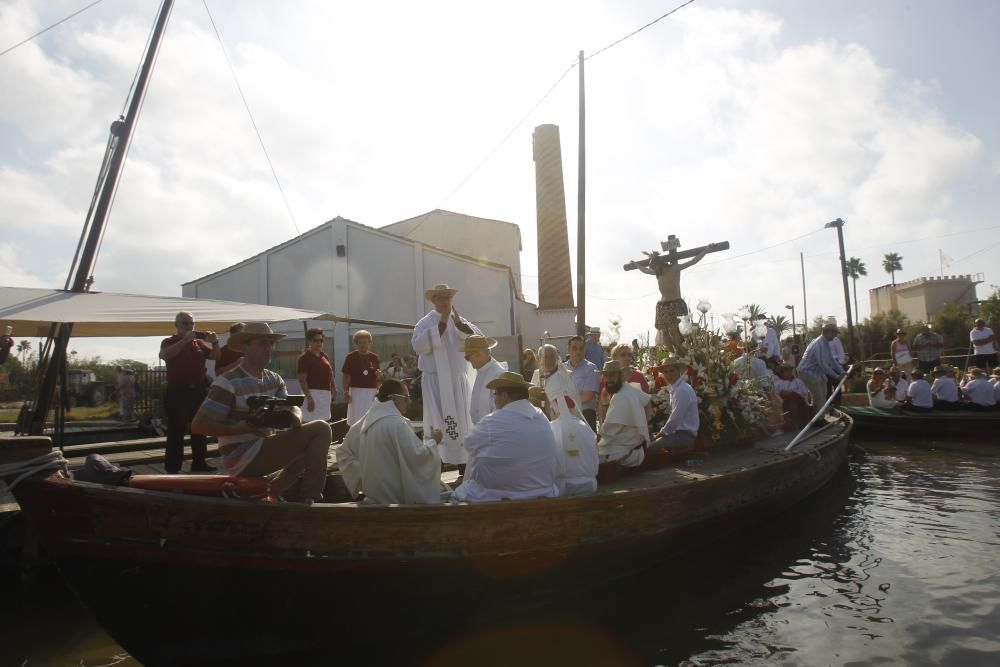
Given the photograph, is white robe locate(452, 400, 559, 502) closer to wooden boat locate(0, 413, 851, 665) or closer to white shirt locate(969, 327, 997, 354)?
wooden boat locate(0, 413, 851, 665)

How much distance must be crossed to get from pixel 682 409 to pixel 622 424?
1.02m

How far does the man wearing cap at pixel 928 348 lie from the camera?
15.8 meters

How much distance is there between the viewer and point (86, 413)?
18.0 m

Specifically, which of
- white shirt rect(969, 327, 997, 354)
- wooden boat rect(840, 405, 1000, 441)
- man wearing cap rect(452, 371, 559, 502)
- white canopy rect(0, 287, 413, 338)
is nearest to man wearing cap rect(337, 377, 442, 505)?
man wearing cap rect(452, 371, 559, 502)

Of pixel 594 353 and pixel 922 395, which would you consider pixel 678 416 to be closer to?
pixel 594 353

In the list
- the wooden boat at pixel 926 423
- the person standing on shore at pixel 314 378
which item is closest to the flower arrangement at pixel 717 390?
the person standing on shore at pixel 314 378

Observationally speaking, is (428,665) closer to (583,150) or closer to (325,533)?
(325,533)

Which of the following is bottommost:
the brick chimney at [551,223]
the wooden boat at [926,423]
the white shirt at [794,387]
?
the wooden boat at [926,423]

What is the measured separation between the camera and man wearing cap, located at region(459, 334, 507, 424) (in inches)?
214

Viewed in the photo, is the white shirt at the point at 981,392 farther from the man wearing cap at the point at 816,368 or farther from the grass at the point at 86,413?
the grass at the point at 86,413

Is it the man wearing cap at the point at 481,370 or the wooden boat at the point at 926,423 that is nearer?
the man wearing cap at the point at 481,370

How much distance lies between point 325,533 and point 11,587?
392 cm

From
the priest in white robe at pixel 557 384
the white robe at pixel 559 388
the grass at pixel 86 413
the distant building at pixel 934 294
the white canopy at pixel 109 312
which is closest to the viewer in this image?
the priest in white robe at pixel 557 384

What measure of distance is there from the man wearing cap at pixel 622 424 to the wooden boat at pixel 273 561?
1.63 m
